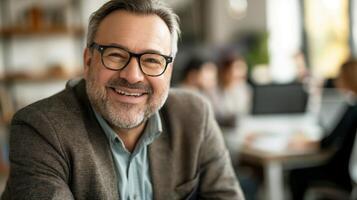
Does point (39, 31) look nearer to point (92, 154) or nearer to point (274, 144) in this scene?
point (274, 144)

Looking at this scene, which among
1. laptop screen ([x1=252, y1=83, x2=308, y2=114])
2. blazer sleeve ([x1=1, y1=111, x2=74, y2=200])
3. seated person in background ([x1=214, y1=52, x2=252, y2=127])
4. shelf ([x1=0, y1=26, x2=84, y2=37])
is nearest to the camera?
blazer sleeve ([x1=1, y1=111, x2=74, y2=200])

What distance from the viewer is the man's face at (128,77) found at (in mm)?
1166

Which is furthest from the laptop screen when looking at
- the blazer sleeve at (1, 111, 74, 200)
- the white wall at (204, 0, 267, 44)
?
the white wall at (204, 0, 267, 44)

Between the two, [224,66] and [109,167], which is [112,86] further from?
[224,66]

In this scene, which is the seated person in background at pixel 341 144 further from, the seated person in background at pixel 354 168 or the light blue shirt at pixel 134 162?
the light blue shirt at pixel 134 162

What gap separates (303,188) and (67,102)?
2230 mm

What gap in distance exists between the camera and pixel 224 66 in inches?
161

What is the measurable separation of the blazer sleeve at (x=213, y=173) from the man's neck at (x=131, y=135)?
0.19m

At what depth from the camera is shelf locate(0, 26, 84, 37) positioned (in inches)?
169

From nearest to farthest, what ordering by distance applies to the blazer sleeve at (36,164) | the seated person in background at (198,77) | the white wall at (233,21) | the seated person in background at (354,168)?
the blazer sleeve at (36,164), the seated person in background at (354,168), the seated person in background at (198,77), the white wall at (233,21)

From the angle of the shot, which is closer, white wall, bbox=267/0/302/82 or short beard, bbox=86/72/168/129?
short beard, bbox=86/72/168/129

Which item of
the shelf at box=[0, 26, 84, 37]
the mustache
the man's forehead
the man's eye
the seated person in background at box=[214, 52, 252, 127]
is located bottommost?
the seated person in background at box=[214, 52, 252, 127]

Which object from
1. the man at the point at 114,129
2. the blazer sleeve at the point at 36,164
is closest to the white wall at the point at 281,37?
the man at the point at 114,129

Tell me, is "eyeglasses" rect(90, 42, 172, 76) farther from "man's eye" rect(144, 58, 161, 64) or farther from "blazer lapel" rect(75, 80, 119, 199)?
"blazer lapel" rect(75, 80, 119, 199)
